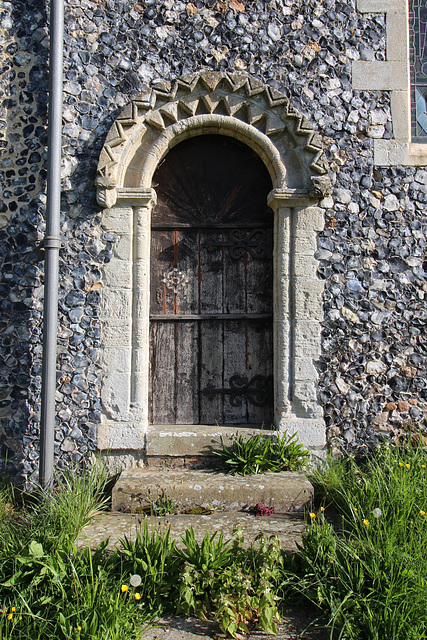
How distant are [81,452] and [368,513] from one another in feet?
6.71

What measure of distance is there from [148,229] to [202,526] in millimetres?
2186

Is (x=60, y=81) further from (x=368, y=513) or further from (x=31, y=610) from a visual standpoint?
(x=368, y=513)

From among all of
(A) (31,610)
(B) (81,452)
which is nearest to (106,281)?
(B) (81,452)

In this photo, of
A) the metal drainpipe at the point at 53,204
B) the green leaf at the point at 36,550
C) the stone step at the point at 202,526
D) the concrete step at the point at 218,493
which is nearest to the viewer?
the green leaf at the point at 36,550

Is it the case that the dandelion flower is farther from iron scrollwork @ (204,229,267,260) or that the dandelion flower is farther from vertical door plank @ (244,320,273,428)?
iron scrollwork @ (204,229,267,260)

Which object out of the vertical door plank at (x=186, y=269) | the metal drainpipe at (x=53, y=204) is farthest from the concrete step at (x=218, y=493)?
the vertical door plank at (x=186, y=269)

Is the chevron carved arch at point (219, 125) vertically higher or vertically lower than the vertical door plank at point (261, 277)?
higher

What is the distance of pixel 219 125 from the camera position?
12.1ft

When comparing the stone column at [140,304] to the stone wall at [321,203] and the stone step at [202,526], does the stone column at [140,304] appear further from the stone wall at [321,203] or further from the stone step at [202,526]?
the stone step at [202,526]

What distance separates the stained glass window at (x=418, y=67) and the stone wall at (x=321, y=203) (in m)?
0.61

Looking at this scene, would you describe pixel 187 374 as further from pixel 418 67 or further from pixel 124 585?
pixel 418 67

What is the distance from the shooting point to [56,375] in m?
3.54

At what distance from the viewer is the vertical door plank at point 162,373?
3846mm

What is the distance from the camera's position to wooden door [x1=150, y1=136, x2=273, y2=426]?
386 centimetres
